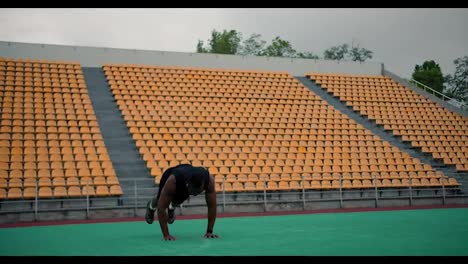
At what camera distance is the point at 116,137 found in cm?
1786

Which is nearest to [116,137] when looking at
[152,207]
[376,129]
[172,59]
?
[172,59]

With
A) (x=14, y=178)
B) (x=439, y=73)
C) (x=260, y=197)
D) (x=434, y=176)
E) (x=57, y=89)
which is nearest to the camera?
(x=14, y=178)

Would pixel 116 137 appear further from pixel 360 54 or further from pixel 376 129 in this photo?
pixel 360 54

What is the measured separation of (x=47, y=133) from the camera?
1662 centimetres

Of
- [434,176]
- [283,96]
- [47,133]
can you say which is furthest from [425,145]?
[47,133]

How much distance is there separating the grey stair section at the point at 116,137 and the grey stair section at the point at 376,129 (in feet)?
32.3

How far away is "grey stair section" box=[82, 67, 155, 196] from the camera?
1534 cm

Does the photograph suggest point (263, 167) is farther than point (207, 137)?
No

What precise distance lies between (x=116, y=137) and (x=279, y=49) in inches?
1733

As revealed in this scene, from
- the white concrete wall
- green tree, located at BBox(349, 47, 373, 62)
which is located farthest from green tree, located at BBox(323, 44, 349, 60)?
the white concrete wall

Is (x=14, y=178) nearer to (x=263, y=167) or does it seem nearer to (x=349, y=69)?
(x=263, y=167)

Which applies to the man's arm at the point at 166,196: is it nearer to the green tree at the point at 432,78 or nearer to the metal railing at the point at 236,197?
the metal railing at the point at 236,197

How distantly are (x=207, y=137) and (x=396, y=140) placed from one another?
807 cm

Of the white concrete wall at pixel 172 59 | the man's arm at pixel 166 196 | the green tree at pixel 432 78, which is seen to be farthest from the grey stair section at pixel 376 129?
the green tree at pixel 432 78
